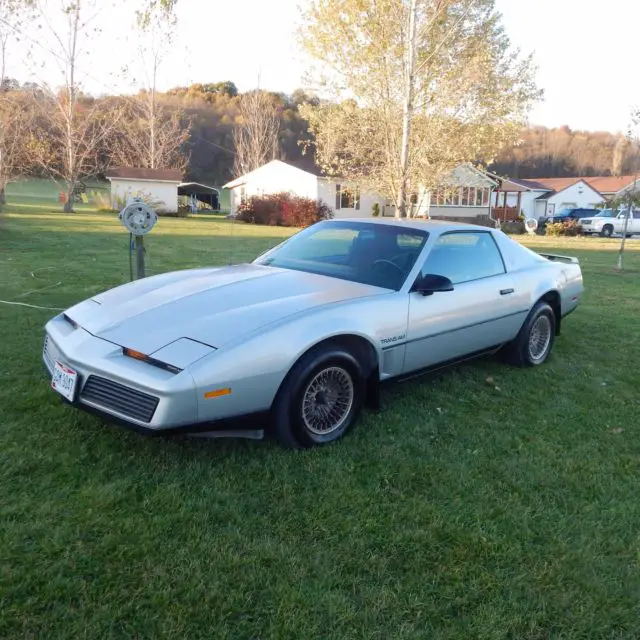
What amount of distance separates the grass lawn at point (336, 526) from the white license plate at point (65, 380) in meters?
0.34

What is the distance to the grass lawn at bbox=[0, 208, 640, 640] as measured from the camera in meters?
2.08

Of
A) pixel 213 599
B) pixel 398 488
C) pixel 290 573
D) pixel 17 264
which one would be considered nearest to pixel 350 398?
pixel 398 488

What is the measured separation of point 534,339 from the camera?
5332mm

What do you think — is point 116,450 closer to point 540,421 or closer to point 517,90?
point 540,421

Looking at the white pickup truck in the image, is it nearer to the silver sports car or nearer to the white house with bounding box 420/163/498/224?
the white house with bounding box 420/163/498/224

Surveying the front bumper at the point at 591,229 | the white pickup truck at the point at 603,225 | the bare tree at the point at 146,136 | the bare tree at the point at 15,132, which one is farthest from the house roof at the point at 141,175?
the white pickup truck at the point at 603,225

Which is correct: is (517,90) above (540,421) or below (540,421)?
above

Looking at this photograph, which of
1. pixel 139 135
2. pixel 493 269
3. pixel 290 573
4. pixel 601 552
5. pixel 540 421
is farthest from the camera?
pixel 139 135

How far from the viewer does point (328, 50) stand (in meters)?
17.4

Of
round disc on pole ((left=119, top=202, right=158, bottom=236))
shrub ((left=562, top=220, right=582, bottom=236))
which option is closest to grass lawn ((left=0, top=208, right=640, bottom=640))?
round disc on pole ((left=119, top=202, right=158, bottom=236))

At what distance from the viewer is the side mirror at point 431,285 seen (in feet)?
12.8

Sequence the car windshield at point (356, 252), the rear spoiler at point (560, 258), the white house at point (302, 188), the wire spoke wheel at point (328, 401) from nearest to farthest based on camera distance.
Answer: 1. the wire spoke wheel at point (328, 401)
2. the car windshield at point (356, 252)
3. the rear spoiler at point (560, 258)
4. the white house at point (302, 188)

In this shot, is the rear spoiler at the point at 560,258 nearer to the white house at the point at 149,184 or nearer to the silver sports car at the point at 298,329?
the silver sports car at the point at 298,329

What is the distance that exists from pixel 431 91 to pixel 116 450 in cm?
1676
